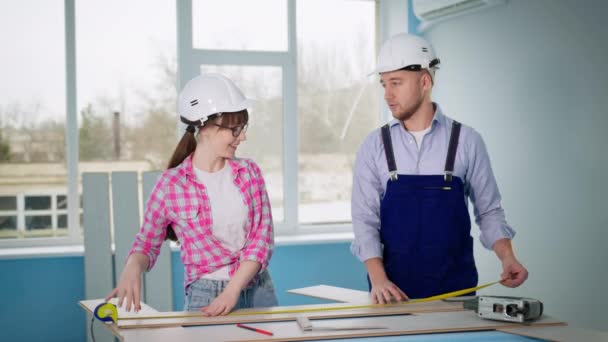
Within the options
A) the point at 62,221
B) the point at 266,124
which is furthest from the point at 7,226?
the point at 266,124

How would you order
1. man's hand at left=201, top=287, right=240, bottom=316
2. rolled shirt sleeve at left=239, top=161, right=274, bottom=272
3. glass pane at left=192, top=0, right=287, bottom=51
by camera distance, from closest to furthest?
man's hand at left=201, top=287, right=240, bottom=316
rolled shirt sleeve at left=239, top=161, right=274, bottom=272
glass pane at left=192, top=0, right=287, bottom=51

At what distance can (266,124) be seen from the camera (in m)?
5.30

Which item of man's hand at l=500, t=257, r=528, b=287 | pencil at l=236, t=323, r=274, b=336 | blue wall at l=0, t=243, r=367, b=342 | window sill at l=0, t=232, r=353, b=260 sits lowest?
blue wall at l=0, t=243, r=367, b=342

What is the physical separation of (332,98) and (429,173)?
2957 mm

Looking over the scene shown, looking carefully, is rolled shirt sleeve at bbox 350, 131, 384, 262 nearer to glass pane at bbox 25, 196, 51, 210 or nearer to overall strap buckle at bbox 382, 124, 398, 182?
overall strap buckle at bbox 382, 124, 398, 182

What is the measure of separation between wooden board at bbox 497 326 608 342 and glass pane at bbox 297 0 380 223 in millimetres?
3525

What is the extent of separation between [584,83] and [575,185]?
504 mm

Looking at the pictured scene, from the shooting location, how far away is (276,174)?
5.34m

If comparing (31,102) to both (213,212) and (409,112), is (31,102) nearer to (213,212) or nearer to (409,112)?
(213,212)

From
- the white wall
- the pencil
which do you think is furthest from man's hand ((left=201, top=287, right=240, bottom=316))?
the white wall

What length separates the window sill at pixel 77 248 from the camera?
455 centimetres

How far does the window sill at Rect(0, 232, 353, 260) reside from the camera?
455 centimetres

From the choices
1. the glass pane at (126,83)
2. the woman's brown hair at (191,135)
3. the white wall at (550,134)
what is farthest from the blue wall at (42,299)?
the woman's brown hair at (191,135)

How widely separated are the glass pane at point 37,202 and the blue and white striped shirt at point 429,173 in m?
3.00
